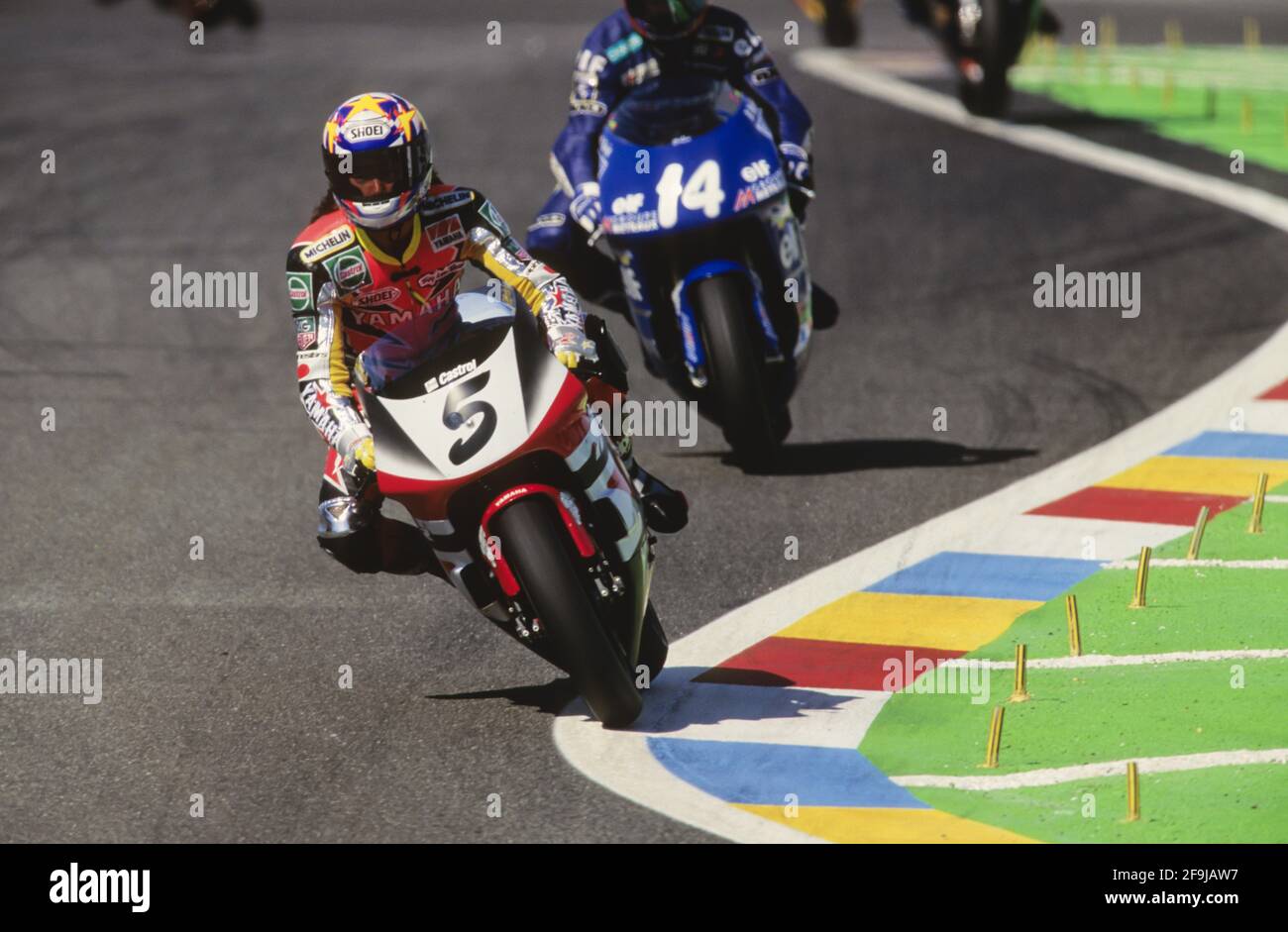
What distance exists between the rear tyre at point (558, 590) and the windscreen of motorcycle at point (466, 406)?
21cm

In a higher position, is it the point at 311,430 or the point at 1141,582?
the point at 1141,582

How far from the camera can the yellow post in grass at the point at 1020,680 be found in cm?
701

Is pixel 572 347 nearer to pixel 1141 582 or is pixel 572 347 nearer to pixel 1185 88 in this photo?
pixel 1141 582

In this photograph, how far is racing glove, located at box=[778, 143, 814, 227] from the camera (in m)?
10.1

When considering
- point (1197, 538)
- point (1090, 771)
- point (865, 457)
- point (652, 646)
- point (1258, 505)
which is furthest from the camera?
point (865, 457)

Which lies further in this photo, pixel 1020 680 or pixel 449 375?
pixel 1020 680

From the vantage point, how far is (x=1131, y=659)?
24.2 feet

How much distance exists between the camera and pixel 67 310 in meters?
13.9

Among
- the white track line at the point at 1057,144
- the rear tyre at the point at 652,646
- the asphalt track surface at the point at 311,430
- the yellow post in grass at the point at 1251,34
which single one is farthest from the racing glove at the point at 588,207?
the yellow post in grass at the point at 1251,34

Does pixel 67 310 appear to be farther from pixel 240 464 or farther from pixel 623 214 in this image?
pixel 623 214

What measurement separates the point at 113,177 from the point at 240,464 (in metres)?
7.35

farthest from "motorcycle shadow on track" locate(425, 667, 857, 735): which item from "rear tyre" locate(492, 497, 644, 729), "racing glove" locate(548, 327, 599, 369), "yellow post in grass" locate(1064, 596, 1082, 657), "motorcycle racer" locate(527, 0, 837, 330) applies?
"motorcycle racer" locate(527, 0, 837, 330)

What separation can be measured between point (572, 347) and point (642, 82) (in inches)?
139

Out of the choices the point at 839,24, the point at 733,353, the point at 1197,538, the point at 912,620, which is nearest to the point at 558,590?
the point at 912,620
